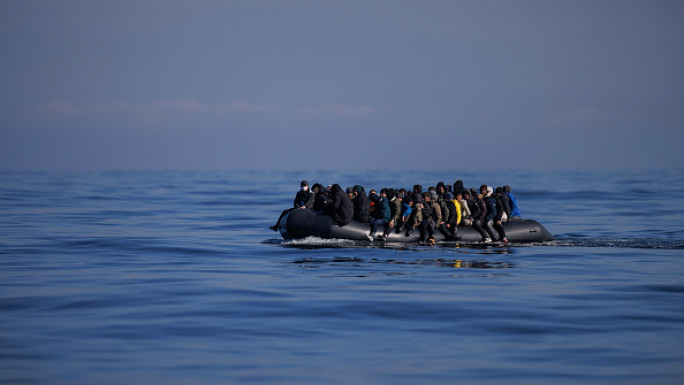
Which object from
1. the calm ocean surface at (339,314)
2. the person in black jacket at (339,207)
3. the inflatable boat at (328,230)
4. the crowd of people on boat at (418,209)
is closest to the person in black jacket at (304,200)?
the crowd of people on boat at (418,209)

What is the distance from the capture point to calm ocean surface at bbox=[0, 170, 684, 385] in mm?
11766

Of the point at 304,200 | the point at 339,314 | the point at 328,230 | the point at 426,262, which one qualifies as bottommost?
the point at 339,314

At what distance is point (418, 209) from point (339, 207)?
2747mm

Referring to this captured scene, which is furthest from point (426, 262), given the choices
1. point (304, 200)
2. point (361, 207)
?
point (304, 200)

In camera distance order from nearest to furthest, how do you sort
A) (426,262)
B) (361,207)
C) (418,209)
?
(426,262) → (418,209) → (361,207)

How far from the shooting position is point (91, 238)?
32312 mm

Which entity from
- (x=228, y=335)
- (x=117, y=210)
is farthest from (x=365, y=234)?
(x=117, y=210)

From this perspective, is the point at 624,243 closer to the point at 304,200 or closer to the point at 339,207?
the point at 339,207

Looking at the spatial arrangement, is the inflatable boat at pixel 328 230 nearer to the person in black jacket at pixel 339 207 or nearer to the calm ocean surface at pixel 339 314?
the person in black jacket at pixel 339 207

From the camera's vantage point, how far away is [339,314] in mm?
15719

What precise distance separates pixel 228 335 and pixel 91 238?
20100 mm

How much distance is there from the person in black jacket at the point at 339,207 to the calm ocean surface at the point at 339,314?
2.93 ft

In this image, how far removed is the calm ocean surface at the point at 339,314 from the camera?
11766mm

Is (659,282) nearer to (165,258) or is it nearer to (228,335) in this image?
(228,335)
